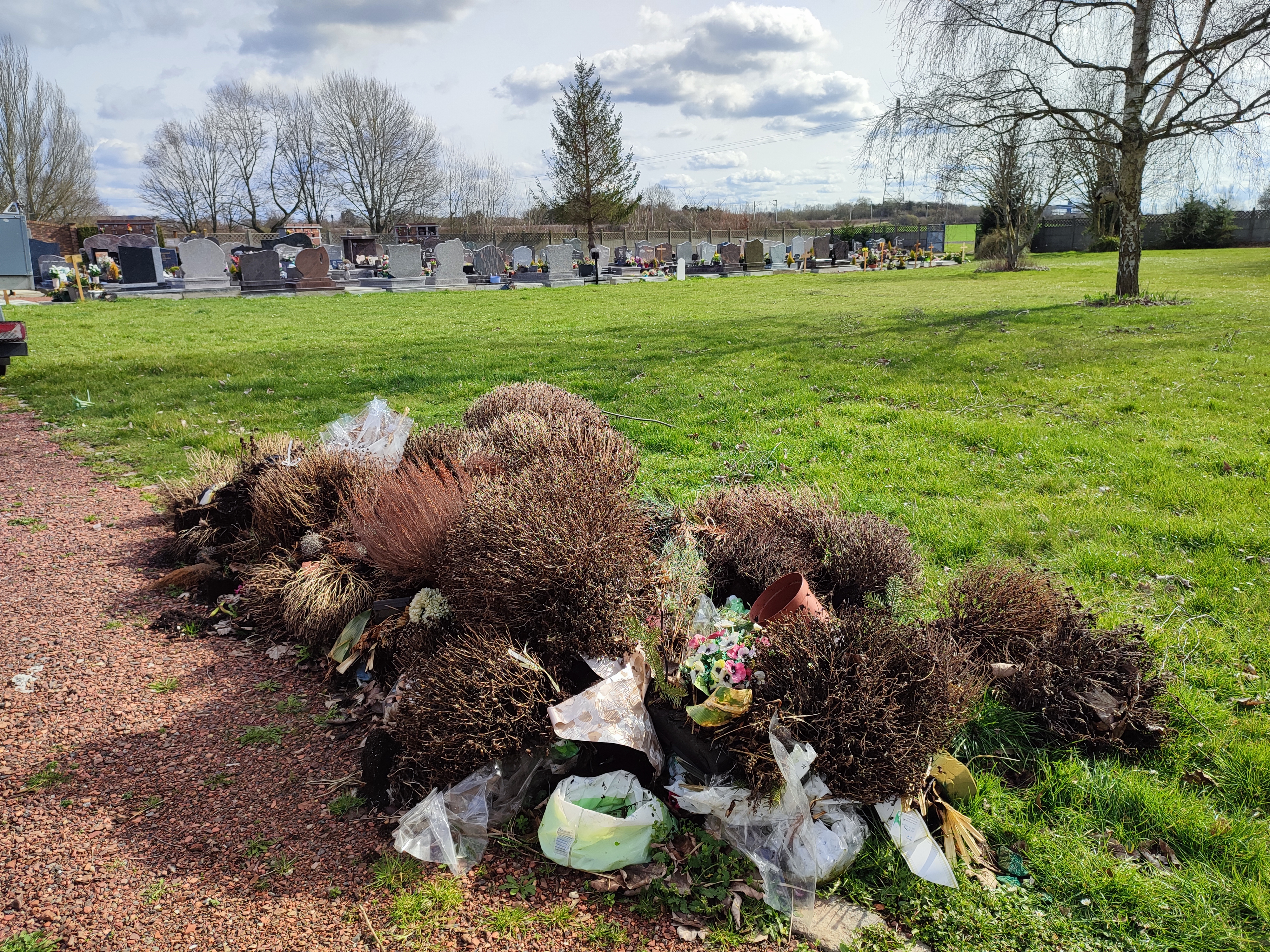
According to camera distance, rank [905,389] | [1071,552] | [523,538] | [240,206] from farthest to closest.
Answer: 1. [240,206]
2. [905,389]
3. [1071,552]
4. [523,538]

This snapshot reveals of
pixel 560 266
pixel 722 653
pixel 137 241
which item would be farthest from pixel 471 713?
pixel 137 241

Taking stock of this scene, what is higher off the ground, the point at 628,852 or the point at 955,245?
the point at 955,245

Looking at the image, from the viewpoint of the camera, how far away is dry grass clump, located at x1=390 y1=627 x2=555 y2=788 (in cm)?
260

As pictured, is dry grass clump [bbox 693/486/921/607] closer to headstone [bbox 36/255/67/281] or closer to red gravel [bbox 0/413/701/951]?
red gravel [bbox 0/413/701/951]

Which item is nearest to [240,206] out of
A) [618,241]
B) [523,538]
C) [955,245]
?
[618,241]

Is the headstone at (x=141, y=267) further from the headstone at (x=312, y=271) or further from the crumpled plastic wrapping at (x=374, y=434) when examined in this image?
the crumpled plastic wrapping at (x=374, y=434)

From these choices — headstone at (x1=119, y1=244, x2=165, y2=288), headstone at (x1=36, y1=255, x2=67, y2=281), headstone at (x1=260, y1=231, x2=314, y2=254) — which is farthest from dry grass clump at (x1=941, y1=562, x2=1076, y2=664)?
headstone at (x1=260, y1=231, x2=314, y2=254)

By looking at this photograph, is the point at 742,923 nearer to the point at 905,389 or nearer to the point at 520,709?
the point at 520,709

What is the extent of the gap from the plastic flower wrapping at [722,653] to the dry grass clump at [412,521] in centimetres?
124

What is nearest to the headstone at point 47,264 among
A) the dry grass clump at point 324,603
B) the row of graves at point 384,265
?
the row of graves at point 384,265

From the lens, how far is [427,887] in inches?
95.2

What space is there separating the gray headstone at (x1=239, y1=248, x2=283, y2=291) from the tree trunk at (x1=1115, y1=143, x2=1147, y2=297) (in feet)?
78.7

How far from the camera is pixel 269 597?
13.6 ft

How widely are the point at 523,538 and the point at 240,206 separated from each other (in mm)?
75038
